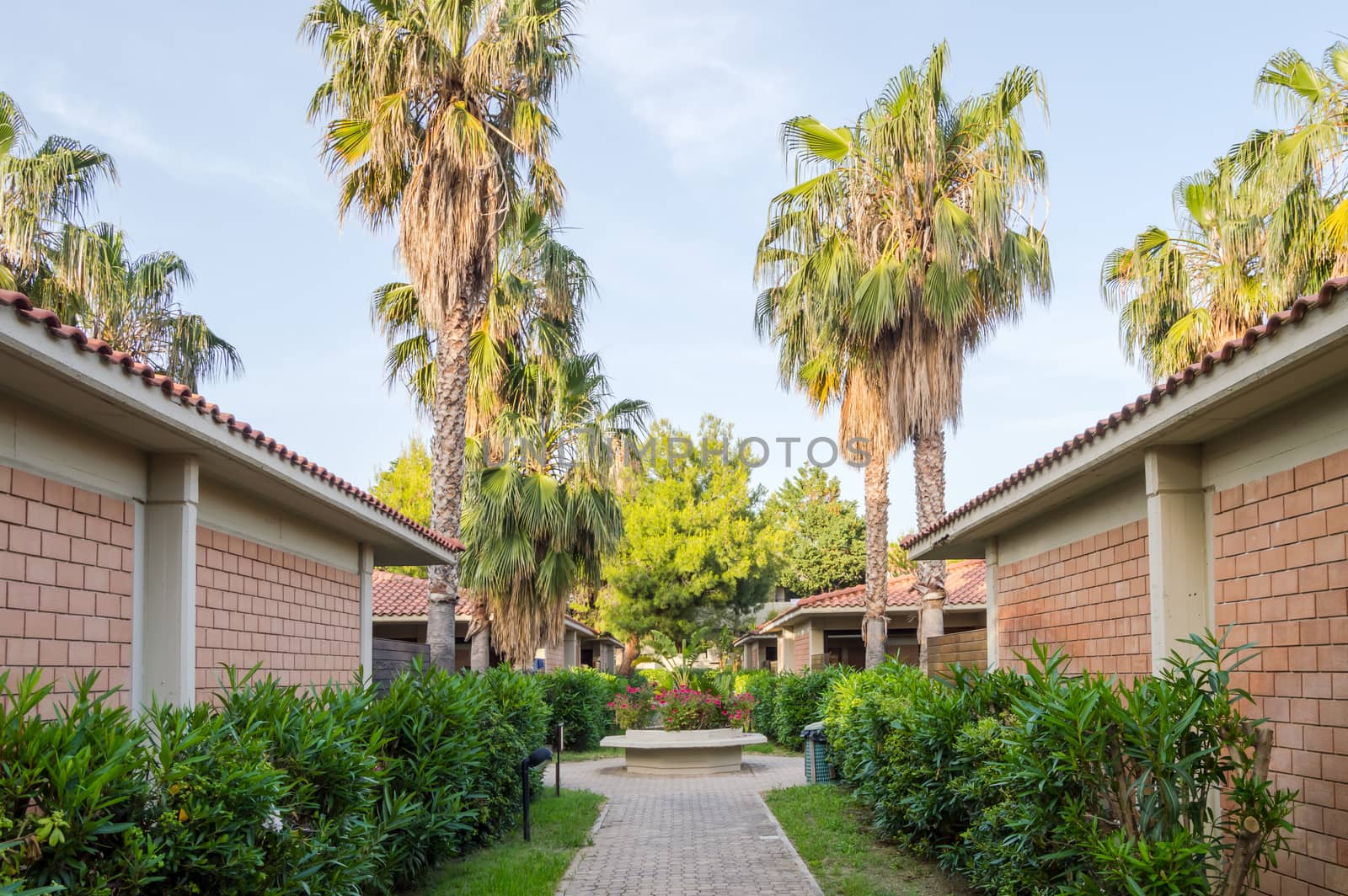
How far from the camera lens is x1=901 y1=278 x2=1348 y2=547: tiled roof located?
16.5 feet

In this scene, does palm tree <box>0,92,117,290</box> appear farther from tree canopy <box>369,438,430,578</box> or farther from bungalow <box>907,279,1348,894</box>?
tree canopy <box>369,438,430,578</box>

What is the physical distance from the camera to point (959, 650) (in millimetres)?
14438

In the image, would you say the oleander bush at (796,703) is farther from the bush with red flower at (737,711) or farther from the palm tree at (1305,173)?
the palm tree at (1305,173)

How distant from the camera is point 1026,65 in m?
18.9

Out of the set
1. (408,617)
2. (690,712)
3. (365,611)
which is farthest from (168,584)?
(408,617)

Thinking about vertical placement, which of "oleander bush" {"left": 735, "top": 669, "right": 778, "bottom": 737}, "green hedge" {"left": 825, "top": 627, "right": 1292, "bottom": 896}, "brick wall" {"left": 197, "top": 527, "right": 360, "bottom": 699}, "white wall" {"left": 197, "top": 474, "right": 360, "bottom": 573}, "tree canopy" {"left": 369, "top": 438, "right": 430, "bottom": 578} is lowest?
"oleander bush" {"left": 735, "top": 669, "right": 778, "bottom": 737}

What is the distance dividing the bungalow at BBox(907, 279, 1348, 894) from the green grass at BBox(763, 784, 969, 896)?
7.83 ft

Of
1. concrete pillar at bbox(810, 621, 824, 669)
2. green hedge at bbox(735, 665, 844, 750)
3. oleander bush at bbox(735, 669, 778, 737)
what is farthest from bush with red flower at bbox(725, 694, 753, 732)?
concrete pillar at bbox(810, 621, 824, 669)

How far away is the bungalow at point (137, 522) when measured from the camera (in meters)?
6.03

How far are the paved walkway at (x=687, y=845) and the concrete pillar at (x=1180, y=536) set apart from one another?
359 cm

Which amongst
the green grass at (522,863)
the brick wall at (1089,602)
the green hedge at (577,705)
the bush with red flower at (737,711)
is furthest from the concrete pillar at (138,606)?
the green hedge at (577,705)

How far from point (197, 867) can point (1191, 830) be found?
16.3 feet

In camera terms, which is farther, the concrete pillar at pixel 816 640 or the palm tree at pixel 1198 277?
the concrete pillar at pixel 816 640

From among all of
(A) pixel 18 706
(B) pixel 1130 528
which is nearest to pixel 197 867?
(A) pixel 18 706
